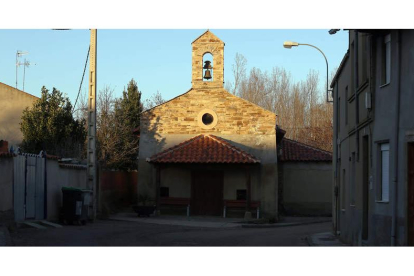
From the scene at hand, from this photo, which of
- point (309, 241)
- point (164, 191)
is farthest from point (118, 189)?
point (309, 241)

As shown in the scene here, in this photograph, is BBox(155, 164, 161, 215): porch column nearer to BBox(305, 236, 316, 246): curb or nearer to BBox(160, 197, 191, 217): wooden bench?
BBox(160, 197, 191, 217): wooden bench

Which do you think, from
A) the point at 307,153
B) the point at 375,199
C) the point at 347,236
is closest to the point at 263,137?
the point at 307,153

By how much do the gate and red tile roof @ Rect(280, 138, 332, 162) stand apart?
15.8 m

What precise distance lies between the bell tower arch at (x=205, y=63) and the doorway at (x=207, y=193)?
14.3ft

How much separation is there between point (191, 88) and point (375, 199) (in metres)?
18.4

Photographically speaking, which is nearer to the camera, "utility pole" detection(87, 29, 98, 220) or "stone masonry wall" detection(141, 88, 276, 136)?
"utility pole" detection(87, 29, 98, 220)

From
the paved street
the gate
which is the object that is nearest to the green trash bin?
the paved street

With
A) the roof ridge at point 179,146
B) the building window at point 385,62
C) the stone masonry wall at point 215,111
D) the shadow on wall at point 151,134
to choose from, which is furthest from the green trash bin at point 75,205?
the building window at point 385,62

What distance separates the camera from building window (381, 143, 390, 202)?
1302 centimetres

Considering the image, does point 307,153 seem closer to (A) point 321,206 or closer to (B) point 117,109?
(A) point 321,206

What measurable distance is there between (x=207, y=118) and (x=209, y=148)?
218cm

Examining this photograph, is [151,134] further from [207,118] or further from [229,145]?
[229,145]

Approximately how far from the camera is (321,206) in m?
33.8

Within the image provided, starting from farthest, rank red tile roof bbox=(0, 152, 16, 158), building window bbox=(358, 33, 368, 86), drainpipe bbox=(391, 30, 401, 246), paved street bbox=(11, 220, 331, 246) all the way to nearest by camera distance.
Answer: red tile roof bbox=(0, 152, 16, 158), paved street bbox=(11, 220, 331, 246), building window bbox=(358, 33, 368, 86), drainpipe bbox=(391, 30, 401, 246)
